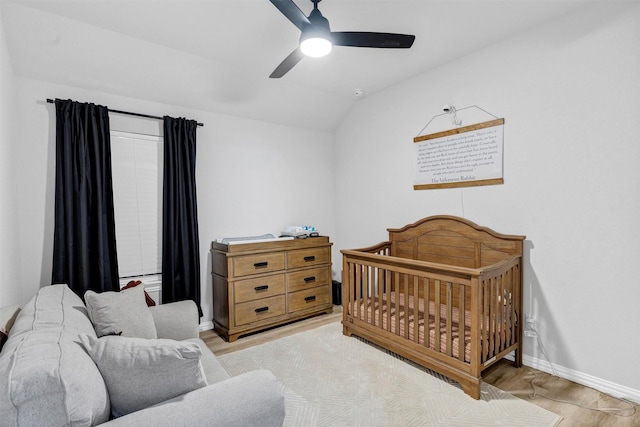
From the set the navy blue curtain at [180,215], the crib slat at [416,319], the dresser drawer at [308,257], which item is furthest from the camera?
the dresser drawer at [308,257]

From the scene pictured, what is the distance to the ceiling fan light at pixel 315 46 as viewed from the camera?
1765 millimetres

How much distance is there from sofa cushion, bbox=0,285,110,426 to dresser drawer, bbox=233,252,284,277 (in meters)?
1.84

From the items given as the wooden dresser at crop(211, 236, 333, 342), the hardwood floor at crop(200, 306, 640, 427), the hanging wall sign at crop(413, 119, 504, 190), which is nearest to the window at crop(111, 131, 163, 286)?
the wooden dresser at crop(211, 236, 333, 342)

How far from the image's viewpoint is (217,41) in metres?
2.50

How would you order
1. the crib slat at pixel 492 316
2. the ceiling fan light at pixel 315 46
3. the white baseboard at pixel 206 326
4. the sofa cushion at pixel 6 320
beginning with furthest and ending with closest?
the white baseboard at pixel 206 326 < the crib slat at pixel 492 316 < the ceiling fan light at pixel 315 46 < the sofa cushion at pixel 6 320

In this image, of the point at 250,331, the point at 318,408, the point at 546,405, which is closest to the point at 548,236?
the point at 546,405

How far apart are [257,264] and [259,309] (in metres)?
0.44

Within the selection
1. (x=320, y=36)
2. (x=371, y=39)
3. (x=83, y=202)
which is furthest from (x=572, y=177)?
(x=83, y=202)

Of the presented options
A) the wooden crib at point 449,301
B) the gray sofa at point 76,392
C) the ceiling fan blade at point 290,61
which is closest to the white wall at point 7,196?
the gray sofa at point 76,392

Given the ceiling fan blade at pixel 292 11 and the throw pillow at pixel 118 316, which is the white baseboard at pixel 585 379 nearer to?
the throw pillow at pixel 118 316

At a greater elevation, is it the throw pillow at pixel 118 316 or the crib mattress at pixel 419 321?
the throw pillow at pixel 118 316

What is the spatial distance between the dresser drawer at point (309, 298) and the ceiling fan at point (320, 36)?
231 centimetres

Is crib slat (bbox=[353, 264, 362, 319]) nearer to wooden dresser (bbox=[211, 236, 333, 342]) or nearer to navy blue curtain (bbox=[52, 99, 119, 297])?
wooden dresser (bbox=[211, 236, 333, 342])

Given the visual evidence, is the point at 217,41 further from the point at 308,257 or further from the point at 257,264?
the point at 308,257
